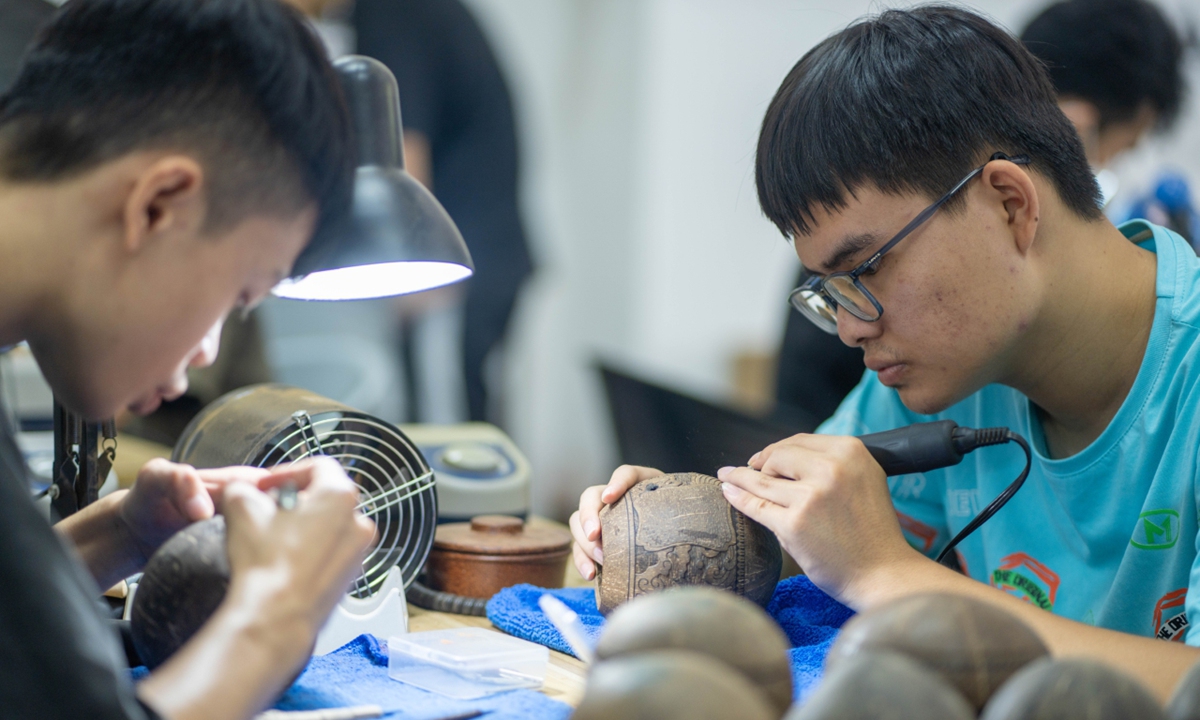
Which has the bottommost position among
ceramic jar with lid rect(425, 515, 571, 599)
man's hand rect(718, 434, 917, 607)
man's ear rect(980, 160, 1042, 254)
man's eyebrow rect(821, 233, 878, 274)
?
ceramic jar with lid rect(425, 515, 571, 599)

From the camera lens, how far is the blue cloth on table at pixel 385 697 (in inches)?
38.6

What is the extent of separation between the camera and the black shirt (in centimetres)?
67

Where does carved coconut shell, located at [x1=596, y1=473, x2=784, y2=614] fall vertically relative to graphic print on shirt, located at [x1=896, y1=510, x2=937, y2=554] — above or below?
above

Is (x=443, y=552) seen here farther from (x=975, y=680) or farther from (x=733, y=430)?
(x=975, y=680)

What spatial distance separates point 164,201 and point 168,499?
0.38m

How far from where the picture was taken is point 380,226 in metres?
1.26

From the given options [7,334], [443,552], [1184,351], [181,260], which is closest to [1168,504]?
[1184,351]

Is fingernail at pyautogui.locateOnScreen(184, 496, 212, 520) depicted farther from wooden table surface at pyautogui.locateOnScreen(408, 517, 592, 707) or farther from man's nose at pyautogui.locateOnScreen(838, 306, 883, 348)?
man's nose at pyautogui.locateOnScreen(838, 306, 883, 348)

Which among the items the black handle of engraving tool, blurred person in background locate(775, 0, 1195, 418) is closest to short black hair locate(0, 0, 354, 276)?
the black handle of engraving tool

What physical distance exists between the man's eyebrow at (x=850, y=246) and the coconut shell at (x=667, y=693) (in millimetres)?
747

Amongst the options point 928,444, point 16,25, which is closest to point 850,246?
point 928,444

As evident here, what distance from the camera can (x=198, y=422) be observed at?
61.1 inches

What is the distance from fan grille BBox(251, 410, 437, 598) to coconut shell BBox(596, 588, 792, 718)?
65cm

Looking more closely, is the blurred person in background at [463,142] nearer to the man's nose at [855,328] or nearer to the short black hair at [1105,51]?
the short black hair at [1105,51]
